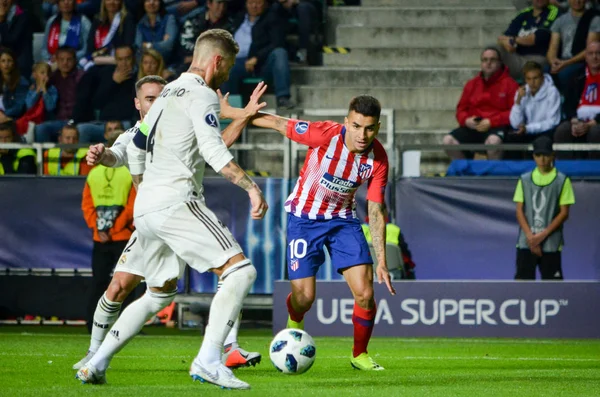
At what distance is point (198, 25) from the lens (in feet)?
54.6

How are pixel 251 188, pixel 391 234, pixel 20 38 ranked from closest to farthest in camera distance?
pixel 251 188 → pixel 391 234 → pixel 20 38

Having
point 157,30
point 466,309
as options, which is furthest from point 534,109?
point 157,30

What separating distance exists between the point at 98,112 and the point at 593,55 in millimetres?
6532

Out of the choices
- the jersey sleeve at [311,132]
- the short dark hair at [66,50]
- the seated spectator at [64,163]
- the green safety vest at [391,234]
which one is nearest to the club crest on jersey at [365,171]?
the jersey sleeve at [311,132]

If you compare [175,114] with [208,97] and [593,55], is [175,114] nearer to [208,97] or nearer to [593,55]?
[208,97]

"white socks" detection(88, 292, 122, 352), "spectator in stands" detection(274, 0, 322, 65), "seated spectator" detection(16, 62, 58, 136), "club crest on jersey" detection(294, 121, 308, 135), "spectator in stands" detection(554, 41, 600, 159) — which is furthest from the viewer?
"spectator in stands" detection(274, 0, 322, 65)

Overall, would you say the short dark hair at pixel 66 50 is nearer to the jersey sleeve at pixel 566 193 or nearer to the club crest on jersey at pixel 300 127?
the jersey sleeve at pixel 566 193

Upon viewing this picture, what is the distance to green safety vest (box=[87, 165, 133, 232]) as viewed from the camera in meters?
12.4

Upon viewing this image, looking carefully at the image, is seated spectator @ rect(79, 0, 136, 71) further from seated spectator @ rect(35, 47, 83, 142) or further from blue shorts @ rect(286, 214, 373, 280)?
blue shorts @ rect(286, 214, 373, 280)

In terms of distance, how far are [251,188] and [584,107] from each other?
9.22 meters

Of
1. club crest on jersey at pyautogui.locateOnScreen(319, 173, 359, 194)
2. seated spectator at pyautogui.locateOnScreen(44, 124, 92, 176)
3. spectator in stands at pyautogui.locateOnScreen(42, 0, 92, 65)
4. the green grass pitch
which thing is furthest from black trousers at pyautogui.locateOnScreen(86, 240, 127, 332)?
spectator in stands at pyautogui.locateOnScreen(42, 0, 92, 65)

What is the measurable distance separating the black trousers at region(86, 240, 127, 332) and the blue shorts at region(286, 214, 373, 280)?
4163 millimetres

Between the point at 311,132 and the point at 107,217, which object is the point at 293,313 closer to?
the point at 311,132

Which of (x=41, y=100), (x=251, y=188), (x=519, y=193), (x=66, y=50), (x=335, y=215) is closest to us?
(x=251, y=188)
